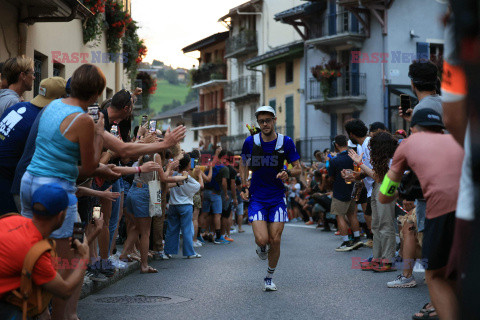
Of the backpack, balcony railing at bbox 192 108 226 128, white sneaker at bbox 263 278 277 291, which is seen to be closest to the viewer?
the backpack

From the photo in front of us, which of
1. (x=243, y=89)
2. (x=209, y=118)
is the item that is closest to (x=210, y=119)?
(x=209, y=118)

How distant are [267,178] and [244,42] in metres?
46.3

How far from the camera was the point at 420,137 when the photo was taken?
5.19m

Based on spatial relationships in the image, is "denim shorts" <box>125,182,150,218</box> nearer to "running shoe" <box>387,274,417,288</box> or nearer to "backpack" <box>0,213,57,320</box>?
"running shoe" <box>387,274,417,288</box>

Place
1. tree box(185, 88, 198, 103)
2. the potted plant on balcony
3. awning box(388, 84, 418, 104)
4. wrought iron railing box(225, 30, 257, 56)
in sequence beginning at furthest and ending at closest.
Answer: tree box(185, 88, 198, 103) < wrought iron railing box(225, 30, 257, 56) < the potted plant on balcony < awning box(388, 84, 418, 104)

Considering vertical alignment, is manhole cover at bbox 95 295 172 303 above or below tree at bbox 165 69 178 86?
below

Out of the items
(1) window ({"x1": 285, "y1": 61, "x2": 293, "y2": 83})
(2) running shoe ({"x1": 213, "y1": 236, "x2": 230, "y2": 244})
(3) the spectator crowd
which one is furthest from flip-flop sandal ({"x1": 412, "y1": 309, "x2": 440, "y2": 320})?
(1) window ({"x1": 285, "y1": 61, "x2": 293, "y2": 83})

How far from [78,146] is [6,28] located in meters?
8.43

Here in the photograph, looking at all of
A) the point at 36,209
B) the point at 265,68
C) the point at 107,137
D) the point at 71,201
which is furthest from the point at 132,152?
the point at 265,68

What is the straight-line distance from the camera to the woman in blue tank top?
532cm

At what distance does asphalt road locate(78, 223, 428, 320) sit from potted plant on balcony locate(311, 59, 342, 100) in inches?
1113

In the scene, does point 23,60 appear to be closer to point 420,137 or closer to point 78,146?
point 78,146

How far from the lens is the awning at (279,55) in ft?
152

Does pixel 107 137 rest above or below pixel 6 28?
below
